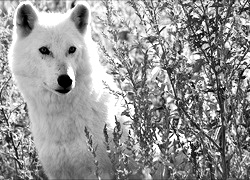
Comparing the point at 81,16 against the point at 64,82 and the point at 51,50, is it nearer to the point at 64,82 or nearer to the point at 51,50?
the point at 51,50

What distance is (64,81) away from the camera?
4102 mm

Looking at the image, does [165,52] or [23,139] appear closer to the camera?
[165,52]

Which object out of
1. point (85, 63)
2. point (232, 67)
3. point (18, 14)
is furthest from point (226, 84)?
point (18, 14)

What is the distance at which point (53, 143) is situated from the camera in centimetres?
443

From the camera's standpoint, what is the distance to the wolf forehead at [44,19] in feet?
15.0

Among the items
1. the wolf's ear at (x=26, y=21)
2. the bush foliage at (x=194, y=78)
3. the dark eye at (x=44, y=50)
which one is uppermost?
the wolf's ear at (x=26, y=21)

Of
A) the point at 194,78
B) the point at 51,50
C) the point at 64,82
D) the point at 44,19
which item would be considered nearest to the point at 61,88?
the point at 64,82

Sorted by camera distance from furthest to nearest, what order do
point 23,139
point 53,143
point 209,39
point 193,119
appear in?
point 23,139
point 53,143
point 193,119
point 209,39

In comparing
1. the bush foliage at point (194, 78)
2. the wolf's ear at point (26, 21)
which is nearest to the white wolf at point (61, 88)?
the wolf's ear at point (26, 21)

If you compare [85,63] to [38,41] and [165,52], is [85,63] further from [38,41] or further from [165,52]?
[165,52]

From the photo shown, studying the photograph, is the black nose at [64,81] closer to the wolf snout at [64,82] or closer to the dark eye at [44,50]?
the wolf snout at [64,82]

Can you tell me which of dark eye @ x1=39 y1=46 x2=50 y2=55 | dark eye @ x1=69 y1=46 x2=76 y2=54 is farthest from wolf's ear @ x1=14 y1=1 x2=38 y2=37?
dark eye @ x1=69 y1=46 x2=76 y2=54

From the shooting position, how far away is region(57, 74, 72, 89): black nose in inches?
161

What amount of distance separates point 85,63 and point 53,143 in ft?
2.55
